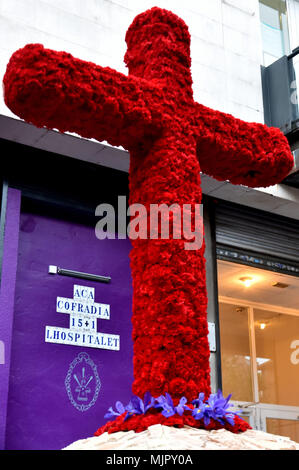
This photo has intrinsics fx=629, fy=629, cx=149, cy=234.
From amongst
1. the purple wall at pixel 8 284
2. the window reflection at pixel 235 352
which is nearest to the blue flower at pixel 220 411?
the purple wall at pixel 8 284

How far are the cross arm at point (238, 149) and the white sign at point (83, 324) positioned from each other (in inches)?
81.7

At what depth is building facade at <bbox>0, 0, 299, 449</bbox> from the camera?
4.86 metres

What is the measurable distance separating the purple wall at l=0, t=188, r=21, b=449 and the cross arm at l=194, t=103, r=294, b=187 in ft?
6.62

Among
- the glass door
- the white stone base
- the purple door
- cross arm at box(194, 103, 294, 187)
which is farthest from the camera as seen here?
the glass door

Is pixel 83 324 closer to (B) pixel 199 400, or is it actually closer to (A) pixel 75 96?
(B) pixel 199 400

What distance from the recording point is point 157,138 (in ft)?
10.4

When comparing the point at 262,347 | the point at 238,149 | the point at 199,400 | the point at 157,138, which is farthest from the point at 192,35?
the point at 199,400

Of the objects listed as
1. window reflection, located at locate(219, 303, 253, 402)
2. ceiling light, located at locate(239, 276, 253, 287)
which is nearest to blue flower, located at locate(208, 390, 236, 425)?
ceiling light, located at locate(239, 276, 253, 287)

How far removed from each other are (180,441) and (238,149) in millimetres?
1674

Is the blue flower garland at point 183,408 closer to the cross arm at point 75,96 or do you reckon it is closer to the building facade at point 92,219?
the cross arm at point 75,96

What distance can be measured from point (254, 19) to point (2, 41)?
3177 mm

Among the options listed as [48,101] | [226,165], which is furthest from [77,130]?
[226,165]

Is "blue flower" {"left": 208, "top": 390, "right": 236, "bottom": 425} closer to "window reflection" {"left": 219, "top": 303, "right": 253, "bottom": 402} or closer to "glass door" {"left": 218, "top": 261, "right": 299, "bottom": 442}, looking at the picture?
"glass door" {"left": 218, "top": 261, "right": 299, "bottom": 442}
